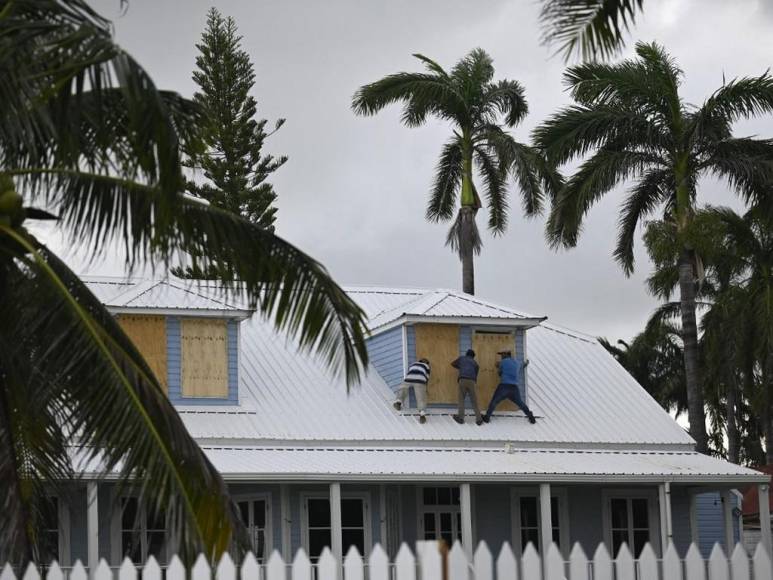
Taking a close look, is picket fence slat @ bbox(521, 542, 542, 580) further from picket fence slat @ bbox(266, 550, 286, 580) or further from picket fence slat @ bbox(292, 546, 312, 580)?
picket fence slat @ bbox(266, 550, 286, 580)

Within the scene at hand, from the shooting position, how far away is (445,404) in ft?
92.8

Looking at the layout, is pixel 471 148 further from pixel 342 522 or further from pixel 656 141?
pixel 342 522

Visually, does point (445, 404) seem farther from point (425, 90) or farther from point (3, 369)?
point (3, 369)

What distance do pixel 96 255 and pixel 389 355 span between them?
17.0 meters

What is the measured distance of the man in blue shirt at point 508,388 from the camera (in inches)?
1109

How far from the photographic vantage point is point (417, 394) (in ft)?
91.0

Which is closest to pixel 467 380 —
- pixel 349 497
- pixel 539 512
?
pixel 539 512

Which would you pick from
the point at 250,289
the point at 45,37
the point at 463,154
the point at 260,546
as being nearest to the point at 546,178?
the point at 463,154

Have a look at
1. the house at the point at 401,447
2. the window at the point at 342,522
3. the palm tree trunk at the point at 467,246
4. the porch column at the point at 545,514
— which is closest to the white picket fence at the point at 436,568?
the house at the point at 401,447

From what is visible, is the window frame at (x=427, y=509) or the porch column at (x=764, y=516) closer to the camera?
the porch column at (x=764, y=516)

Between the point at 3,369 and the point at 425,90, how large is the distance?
27.1 meters

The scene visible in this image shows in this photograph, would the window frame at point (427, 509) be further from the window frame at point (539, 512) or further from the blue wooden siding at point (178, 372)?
the blue wooden siding at point (178, 372)

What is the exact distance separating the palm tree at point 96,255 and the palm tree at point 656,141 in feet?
69.9

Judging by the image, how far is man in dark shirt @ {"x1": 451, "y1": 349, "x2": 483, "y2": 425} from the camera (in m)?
27.8
